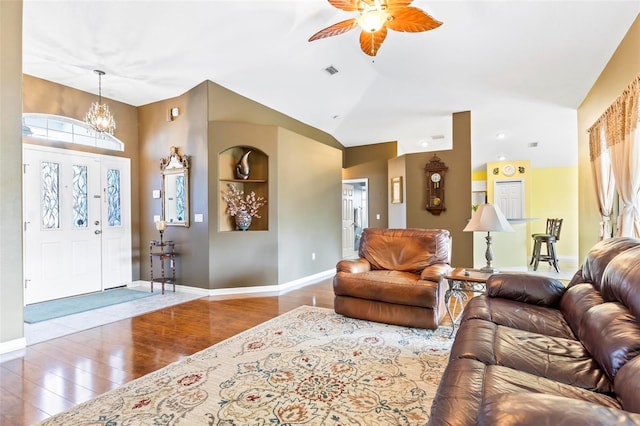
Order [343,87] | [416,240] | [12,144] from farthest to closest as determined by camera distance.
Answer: [343,87] → [416,240] → [12,144]

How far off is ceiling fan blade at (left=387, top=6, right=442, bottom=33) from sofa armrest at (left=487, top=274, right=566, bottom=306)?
211 centimetres

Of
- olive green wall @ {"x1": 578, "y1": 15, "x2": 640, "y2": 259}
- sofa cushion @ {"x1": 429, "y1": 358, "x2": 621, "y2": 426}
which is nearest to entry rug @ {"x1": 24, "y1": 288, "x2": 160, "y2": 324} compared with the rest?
sofa cushion @ {"x1": 429, "y1": 358, "x2": 621, "y2": 426}

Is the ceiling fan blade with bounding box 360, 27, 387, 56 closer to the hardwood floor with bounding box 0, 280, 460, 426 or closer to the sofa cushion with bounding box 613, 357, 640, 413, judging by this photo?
the sofa cushion with bounding box 613, 357, 640, 413

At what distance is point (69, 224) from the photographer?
185 inches

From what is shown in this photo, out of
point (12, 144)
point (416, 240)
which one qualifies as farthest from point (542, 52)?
point (12, 144)

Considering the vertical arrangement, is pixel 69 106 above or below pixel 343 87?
below

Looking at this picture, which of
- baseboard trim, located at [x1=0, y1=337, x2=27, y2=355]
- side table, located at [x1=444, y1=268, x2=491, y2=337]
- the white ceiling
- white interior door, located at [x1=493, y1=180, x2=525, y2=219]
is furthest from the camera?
white interior door, located at [x1=493, y1=180, x2=525, y2=219]

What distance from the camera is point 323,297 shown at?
4613 mm

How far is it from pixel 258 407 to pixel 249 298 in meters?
2.73

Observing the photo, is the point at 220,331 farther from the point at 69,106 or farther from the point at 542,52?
the point at 542,52

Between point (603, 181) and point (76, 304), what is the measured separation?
22.5 feet

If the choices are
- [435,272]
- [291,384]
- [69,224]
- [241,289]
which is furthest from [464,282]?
[69,224]

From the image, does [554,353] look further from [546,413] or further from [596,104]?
[596,104]

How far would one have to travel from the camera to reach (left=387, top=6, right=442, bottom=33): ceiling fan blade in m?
2.54
